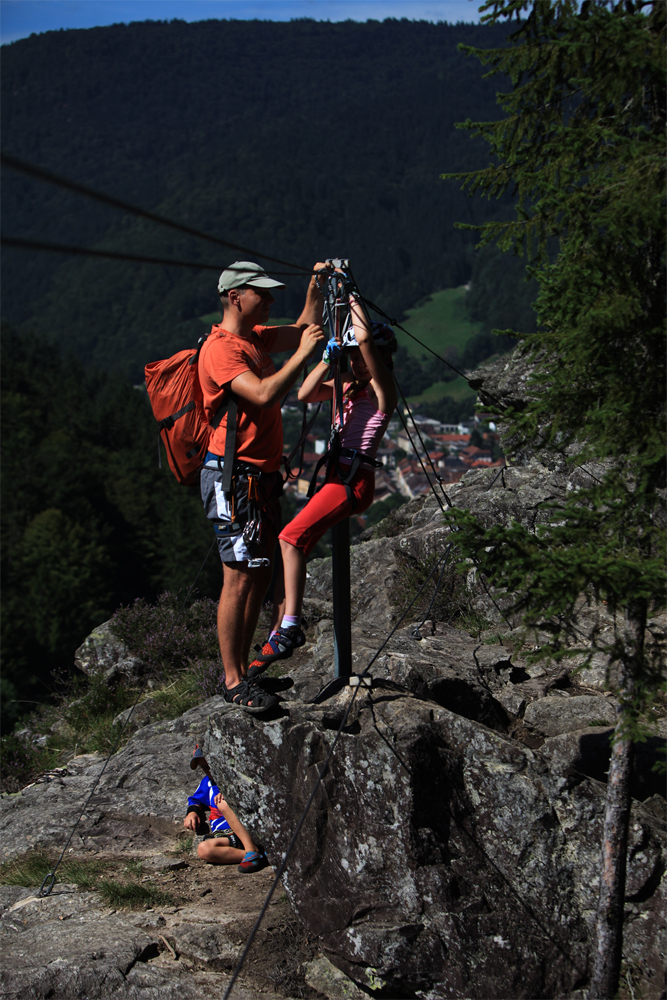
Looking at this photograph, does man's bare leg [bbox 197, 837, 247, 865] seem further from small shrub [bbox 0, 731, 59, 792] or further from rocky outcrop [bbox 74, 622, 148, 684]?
rocky outcrop [bbox 74, 622, 148, 684]

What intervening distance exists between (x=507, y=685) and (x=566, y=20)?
5.07 metres

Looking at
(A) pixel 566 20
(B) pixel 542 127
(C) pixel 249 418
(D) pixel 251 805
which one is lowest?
(D) pixel 251 805

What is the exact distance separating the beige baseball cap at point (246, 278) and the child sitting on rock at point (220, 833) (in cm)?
331

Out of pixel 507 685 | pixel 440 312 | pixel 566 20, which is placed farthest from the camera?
pixel 440 312

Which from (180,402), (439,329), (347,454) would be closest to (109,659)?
(180,402)

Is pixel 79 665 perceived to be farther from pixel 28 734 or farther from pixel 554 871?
pixel 554 871

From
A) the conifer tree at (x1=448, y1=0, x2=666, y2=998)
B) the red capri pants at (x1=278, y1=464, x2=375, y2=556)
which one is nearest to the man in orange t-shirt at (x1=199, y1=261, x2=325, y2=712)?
the red capri pants at (x1=278, y1=464, x2=375, y2=556)

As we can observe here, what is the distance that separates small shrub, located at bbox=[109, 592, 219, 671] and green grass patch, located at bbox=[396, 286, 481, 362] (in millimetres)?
133440

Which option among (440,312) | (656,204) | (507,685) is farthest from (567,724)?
(440,312)

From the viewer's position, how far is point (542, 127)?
438 centimetres

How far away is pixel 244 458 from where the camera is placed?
4.73 meters

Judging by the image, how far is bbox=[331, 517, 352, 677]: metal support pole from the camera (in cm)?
505

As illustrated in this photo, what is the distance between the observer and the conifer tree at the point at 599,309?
3.71 m

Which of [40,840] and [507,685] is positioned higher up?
[507,685]
